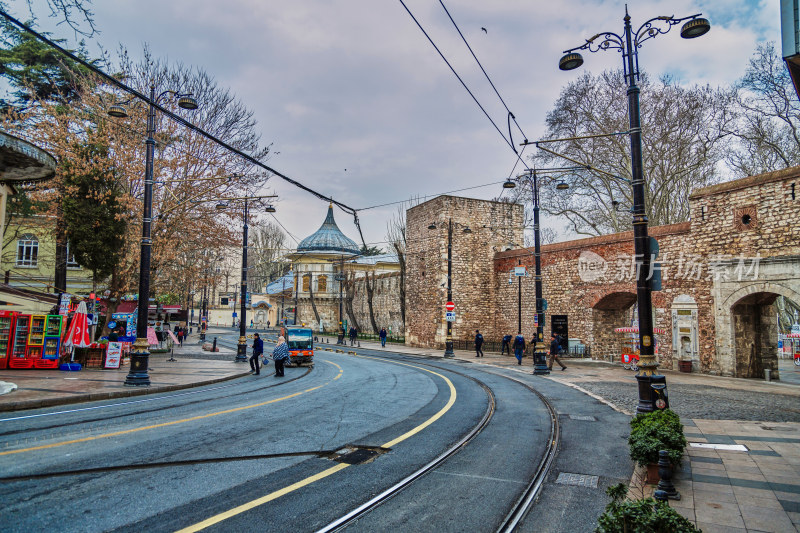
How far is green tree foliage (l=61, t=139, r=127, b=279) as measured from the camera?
17.8m

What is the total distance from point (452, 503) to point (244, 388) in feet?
32.3

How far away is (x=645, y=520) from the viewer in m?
3.26

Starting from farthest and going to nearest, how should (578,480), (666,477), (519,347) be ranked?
(519,347) < (578,480) < (666,477)

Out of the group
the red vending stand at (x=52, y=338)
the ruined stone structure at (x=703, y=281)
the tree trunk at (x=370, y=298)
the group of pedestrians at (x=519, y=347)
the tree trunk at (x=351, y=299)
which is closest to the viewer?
the red vending stand at (x=52, y=338)

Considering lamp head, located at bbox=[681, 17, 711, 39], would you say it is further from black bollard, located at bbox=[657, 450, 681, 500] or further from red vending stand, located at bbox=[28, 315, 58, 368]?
red vending stand, located at bbox=[28, 315, 58, 368]

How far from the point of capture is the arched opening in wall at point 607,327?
23.8 m

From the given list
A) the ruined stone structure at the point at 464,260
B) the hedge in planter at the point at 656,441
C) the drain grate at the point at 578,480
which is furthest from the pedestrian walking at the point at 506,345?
the drain grate at the point at 578,480

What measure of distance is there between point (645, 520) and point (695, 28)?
8.88m

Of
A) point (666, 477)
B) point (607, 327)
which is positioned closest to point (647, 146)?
point (607, 327)

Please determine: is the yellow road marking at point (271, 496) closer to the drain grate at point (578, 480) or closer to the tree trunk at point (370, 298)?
the drain grate at point (578, 480)

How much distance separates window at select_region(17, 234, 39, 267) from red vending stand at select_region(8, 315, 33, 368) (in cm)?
1791

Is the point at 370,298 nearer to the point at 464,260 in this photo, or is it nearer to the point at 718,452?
the point at 464,260

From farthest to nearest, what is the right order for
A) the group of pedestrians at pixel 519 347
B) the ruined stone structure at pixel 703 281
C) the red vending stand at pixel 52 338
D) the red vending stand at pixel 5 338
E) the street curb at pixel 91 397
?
the group of pedestrians at pixel 519 347 < the ruined stone structure at pixel 703 281 < the red vending stand at pixel 52 338 < the red vending stand at pixel 5 338 < the street curb at pixel 91 397

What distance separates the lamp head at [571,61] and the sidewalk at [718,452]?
7190 mm
